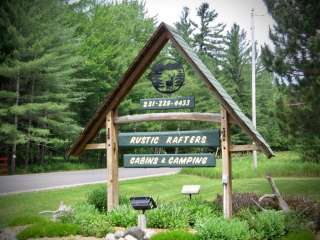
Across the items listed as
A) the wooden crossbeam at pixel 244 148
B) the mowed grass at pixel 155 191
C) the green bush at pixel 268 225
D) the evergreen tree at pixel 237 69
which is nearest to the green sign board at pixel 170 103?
the wooden crossbeam at pixel 244 148

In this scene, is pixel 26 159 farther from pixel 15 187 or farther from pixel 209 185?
pixel 209 185

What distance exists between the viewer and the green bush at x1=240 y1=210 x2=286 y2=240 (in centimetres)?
903

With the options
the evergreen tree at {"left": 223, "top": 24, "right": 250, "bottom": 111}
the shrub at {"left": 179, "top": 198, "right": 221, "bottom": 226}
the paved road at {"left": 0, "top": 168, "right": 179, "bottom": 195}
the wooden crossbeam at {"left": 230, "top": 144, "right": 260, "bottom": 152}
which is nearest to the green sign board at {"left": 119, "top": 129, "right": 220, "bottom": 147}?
the wooden crossbeam at {"left": 230, "top": 144, "right": 260, "bottom": 152}

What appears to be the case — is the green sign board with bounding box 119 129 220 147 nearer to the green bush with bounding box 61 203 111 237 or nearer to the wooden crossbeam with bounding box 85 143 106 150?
the wooden crossbeam with bounding box 85 143 106 150

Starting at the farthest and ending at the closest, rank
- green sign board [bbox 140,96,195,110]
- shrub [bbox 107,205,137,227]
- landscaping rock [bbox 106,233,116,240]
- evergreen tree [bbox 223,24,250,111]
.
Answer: evergreen tree [bbox 223,24,250,111]
green sign board [bbox 140,96,195,110]
shrub [bbox 107,205,137,227]
landscaping rock [bbox 106,233,116,240]

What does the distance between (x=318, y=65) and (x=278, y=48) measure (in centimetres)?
153

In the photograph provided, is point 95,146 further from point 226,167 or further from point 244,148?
point 244,148

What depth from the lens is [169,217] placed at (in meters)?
10.1

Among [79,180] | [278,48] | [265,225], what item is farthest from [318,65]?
[79,180]

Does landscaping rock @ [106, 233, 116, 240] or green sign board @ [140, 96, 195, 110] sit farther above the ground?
green sign board @ [140, 96, 195, 110]

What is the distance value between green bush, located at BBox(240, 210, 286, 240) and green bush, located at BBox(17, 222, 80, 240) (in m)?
3.60

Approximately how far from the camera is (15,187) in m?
18.1

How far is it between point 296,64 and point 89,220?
8454 mm

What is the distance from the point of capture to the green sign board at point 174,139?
1020 cm
